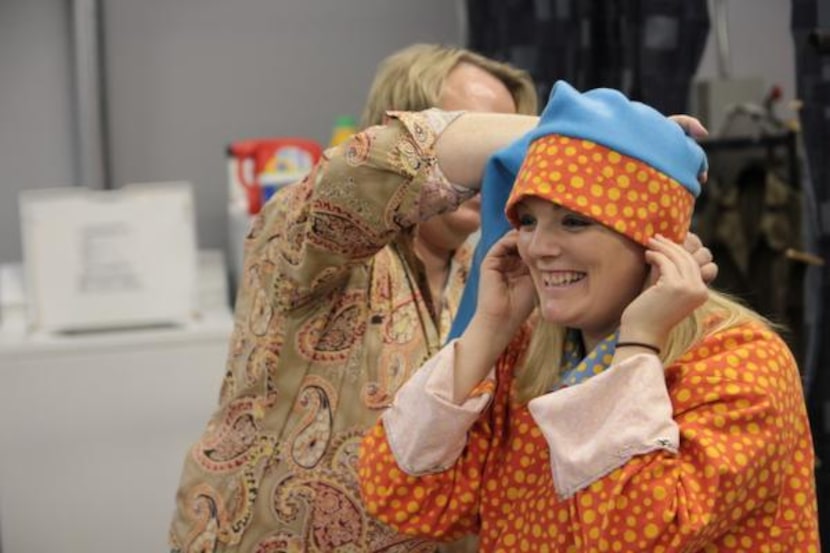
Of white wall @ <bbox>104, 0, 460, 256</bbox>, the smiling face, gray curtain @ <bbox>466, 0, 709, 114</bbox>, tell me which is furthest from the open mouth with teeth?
white wall @ <bbox>104, 0, 460, 256</bbox>

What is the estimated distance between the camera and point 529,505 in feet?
4.48

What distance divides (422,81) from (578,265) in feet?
1.87

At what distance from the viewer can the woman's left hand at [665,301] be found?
1229 millimetres

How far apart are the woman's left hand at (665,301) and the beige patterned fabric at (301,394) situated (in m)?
0.43

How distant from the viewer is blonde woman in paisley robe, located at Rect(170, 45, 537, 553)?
163 centimetres

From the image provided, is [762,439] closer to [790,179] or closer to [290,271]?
[290,271]

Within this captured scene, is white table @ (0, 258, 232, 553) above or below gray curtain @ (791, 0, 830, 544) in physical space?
below

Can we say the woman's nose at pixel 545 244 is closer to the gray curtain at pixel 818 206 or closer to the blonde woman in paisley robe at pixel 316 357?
the blonde woman in paisley robe at pixel 316 357

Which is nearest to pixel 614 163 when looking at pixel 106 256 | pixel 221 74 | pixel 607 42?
pixel 607 42

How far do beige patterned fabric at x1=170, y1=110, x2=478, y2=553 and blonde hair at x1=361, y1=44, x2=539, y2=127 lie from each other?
202mm

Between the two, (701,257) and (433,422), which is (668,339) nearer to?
(701,257)

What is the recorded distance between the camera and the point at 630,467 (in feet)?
3.93

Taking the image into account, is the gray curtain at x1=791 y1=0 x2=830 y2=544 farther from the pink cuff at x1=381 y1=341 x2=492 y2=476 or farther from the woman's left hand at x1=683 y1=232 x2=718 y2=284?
the pink cuff at x1=381 y1=341 x2=492 y2=476

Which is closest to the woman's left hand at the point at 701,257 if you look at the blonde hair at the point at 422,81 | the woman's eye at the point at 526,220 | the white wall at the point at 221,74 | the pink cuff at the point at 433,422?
the woman's eye at the point at 526,220
